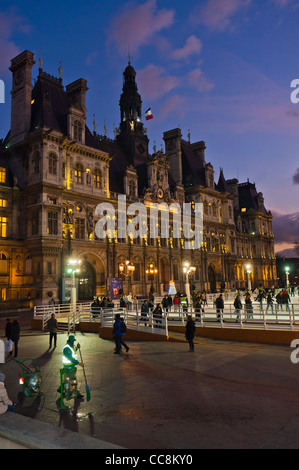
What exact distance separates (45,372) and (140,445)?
7.16 meters

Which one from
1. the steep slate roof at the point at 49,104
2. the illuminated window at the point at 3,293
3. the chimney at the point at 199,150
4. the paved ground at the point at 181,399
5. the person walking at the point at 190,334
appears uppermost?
the chimney at the point at 199,150

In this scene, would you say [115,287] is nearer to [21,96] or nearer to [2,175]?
[2,175]

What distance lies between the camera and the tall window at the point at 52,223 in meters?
37.2

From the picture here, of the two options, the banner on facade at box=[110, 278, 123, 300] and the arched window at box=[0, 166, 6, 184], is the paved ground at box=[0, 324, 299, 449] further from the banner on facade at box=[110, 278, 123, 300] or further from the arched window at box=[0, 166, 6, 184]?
the arched window at box=[0, 166, 6, 184]

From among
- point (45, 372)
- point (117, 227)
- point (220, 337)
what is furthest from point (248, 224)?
point (45, 372)

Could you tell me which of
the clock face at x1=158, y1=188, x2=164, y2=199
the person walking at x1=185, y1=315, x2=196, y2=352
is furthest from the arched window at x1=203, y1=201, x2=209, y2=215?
the person walking at x1=185, y1=315, x2=196, y2=352

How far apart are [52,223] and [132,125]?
30.8 meters

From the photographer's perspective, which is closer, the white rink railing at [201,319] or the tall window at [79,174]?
the white rink railing at [201,319]

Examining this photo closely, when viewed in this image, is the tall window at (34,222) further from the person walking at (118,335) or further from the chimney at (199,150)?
the chimney at (199,150)

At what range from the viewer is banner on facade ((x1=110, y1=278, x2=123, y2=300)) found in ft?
132

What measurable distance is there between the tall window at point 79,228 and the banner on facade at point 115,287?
20.9 ft

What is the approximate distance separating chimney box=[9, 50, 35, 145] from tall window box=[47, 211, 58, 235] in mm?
10314

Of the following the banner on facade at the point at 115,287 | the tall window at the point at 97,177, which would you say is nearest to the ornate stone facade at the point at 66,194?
the tall window at the point at 97,177
